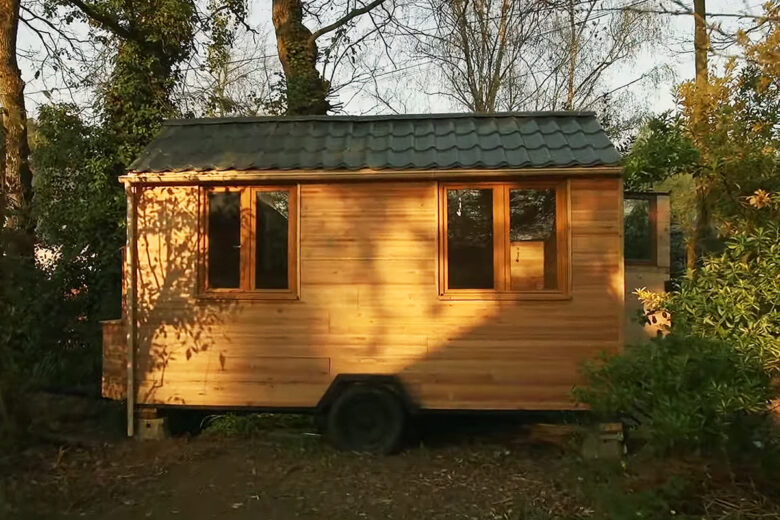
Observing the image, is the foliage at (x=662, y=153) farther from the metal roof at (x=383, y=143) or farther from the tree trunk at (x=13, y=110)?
the tree trunk at (x=13, y=110)

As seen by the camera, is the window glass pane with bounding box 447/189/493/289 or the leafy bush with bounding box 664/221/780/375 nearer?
the leafy bush with bounding box 664/221/780/375

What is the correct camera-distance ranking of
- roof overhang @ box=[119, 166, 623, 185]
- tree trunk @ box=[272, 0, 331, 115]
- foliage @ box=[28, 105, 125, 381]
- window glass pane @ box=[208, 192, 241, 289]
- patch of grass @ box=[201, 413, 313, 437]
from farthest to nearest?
tree trunk @ box=[272, 0, 331, 115]
foliage @ box=[28, 105, 125, 381]
patch of grass @ box=[201, 413, 313, 437]
window glass pane @ box=[208, 192, 241, 289]
roof overhang @ box=[119, 166, 623, 185]

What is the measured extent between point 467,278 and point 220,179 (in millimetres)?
2737

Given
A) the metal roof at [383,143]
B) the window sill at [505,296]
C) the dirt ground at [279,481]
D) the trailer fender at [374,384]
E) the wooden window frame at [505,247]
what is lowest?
the dirt ground at [279,481]

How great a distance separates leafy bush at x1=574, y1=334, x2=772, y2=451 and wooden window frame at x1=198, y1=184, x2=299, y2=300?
3628mm

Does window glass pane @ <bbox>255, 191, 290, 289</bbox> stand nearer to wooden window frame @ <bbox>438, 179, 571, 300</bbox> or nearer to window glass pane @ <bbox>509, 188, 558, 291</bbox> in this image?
wooden window frame @ <bbox>438, 179, 571, 300</bbox>

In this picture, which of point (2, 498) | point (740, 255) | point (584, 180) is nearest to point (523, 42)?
point (584, 180)

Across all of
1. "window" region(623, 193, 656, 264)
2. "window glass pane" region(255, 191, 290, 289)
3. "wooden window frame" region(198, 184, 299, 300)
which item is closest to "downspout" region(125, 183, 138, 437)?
"wooden window frame" region(198, 184, 299, 300)

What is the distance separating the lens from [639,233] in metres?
8.71

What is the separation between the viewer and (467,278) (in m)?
7.56

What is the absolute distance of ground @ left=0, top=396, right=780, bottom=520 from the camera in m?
5.14

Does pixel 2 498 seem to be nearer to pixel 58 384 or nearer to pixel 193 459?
pixel 193 459

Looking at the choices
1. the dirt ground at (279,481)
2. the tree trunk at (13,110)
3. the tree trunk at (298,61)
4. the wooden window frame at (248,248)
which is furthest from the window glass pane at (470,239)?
the tree trunk at (298,61)

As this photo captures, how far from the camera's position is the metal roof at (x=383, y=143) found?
24.6ft
